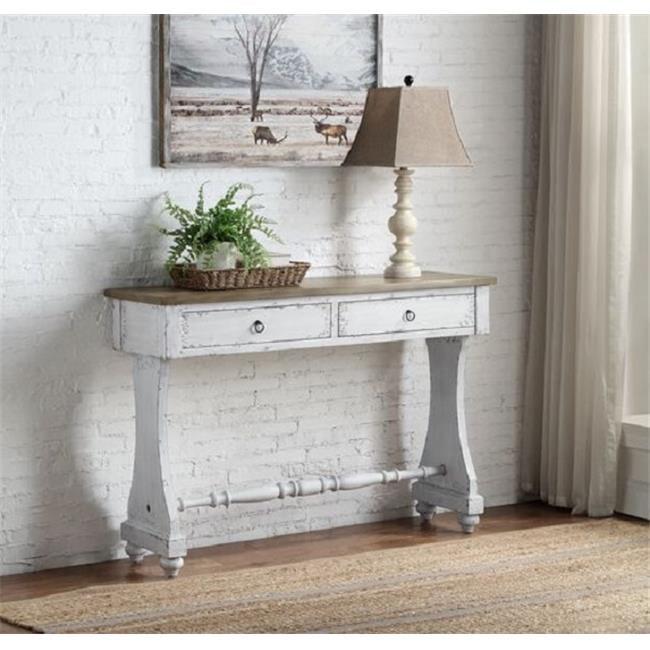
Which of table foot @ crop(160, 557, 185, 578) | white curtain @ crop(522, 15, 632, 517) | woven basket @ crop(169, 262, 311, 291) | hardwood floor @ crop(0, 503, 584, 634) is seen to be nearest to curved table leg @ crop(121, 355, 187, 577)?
table foot @ crop(160, 557, 185, 578)

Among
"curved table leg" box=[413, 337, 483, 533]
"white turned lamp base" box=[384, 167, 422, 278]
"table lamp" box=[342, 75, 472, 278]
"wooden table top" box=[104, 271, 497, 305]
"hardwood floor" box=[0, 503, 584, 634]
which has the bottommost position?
"hardwood floor" box=[0, 503, 584, 634]

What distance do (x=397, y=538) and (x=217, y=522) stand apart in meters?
0.62

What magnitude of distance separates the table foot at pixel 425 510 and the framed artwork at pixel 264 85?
1.26 m

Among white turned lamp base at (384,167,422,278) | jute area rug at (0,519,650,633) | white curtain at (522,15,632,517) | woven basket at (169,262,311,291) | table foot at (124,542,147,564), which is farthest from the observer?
white curtain at (522,15,632,517)

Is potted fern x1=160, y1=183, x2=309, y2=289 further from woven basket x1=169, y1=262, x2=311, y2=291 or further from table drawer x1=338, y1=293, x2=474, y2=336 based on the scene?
table drawer x1=338, y1=293, x2=474, y2=336

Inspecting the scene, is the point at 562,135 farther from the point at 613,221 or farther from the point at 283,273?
the point at 283,273

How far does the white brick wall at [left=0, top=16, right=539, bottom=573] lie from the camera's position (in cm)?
475

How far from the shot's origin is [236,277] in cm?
471

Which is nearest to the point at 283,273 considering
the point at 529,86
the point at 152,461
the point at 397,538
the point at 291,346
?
the point at 291,346

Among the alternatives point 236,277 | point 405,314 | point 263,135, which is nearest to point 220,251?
point 236,277

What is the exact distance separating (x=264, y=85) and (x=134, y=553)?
5.21 ft

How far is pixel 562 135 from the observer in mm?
5578
